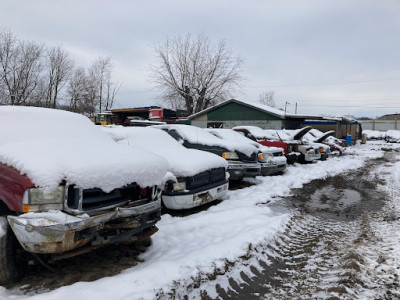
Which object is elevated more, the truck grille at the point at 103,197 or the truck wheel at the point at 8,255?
the truck grille at the point at 103,197

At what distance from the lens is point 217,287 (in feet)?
8.80

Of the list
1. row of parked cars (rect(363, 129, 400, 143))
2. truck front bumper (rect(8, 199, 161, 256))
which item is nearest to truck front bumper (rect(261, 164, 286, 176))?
truck front bumper (rect(8, 199, 161, 256))

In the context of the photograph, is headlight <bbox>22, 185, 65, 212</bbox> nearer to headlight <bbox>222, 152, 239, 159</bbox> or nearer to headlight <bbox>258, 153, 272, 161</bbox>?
headlight <bbox>222, 152, 239, 159</bbox>

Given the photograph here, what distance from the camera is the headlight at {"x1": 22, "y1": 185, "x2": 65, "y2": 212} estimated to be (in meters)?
2.36

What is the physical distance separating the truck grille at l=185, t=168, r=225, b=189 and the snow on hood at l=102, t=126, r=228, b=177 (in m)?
0.08

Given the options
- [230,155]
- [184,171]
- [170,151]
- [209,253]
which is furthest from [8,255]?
[230,155]

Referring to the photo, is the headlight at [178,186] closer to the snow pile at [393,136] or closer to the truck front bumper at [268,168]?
the truck front bumper at [268,168]

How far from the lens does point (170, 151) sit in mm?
5445

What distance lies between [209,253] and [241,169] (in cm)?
410

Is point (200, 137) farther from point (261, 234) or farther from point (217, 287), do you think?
point (217, 287)

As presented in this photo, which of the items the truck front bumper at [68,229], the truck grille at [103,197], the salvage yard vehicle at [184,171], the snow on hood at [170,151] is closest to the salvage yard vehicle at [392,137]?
the snow on hood at [170,151]

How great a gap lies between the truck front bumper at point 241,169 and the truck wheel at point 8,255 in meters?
5.15

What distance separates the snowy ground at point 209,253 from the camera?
246 cm

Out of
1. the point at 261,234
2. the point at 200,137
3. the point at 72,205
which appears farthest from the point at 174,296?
the point at 200,137
